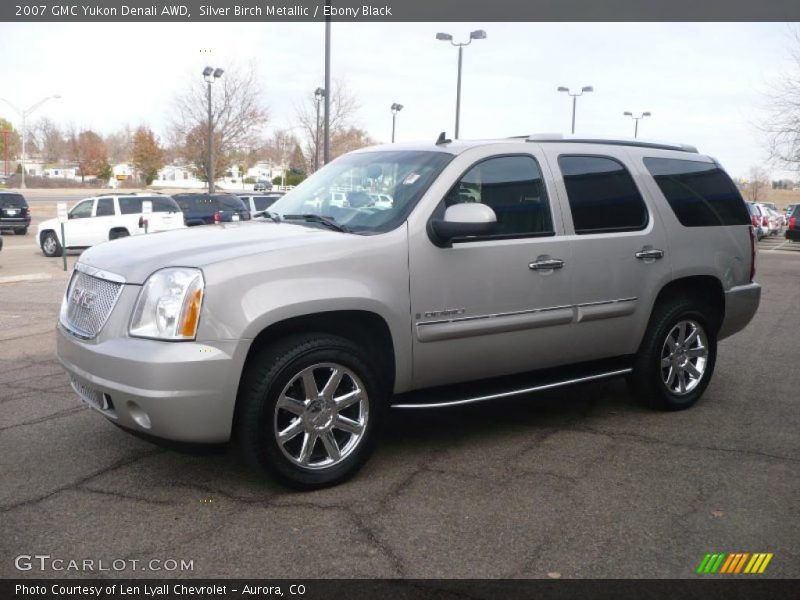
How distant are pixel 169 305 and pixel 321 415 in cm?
97

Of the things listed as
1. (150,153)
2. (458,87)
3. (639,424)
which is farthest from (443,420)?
(150,153)

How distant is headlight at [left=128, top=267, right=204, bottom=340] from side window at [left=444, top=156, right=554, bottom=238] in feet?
5.38

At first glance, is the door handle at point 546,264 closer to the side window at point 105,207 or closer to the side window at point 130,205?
the side window at point 130,205

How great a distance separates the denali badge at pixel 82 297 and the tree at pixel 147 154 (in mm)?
80577

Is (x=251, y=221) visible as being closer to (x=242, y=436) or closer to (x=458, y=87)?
(x=242, y=436)

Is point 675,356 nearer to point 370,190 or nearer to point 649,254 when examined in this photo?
point 649,254

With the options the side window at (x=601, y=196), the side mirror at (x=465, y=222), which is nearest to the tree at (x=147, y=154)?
the side window at (x=601, y=196)

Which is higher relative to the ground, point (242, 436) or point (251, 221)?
point (251, 221)

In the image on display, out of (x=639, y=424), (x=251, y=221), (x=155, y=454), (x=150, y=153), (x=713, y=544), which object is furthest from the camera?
(x=150, y=153)

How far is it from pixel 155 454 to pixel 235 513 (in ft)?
3.49

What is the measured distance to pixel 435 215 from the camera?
4609 mm

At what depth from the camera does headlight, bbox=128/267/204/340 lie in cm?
384

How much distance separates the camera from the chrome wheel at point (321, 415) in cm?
414

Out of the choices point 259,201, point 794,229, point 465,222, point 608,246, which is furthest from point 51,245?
point 794,229
